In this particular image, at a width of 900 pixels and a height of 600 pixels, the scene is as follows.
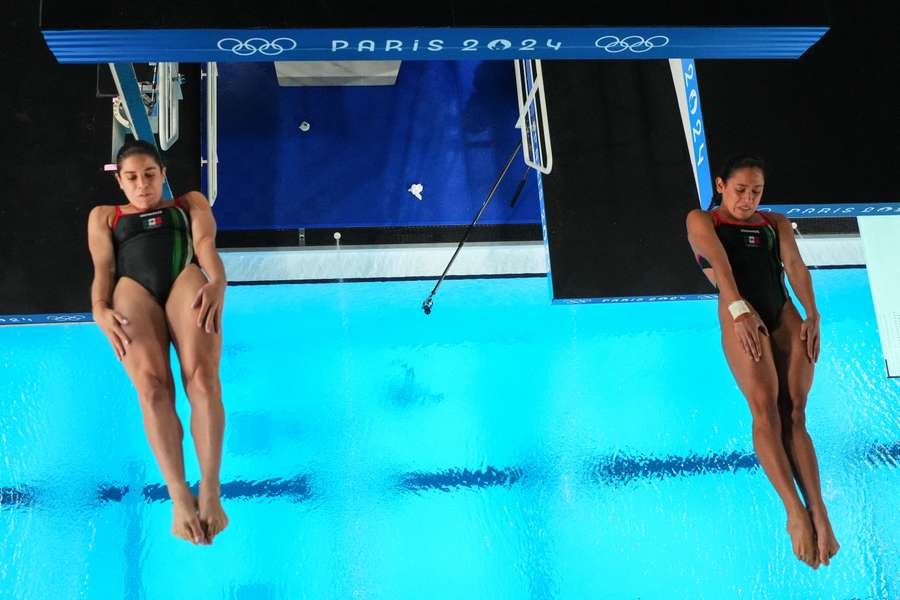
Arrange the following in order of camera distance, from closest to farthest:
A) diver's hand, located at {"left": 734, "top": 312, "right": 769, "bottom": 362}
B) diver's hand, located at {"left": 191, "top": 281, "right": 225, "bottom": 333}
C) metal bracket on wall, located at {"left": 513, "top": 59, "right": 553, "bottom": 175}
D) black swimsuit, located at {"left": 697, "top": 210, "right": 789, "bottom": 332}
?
1. diver's hand, located at {"left": 191, "top": 281, "right": 225, "bottom": 333}
2. diver's hand, located at {"left": 734, "top": 312, "right": 769, "bottom": 362}
3. black swimsuit, located at {"left": 697, "top": 210, "right": 789, "bottom": 332}
4. metal bracket on wall, located at {"left": 513, "top": 59, "right": 553, "bottom": 175}

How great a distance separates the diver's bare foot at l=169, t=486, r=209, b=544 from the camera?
3041 mm

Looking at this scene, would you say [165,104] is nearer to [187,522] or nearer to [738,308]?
[187,522]

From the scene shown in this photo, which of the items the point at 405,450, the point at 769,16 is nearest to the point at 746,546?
the point at 405,450

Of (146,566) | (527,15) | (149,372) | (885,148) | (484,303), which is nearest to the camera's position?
(149,372)

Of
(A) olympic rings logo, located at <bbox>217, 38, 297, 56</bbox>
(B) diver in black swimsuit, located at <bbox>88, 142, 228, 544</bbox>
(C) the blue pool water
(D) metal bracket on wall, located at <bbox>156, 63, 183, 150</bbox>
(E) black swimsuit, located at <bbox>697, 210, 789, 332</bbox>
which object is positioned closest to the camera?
(B) diver in black swimsuit, located at <bbox>88, 142, 228, 544</bbox>

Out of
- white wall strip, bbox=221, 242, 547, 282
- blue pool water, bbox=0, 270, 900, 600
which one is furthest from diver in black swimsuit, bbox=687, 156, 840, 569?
white wall strip, bbox=221, 242, 547, 282

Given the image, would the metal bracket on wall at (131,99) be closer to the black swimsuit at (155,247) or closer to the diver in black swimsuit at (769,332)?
the black swimsuit at (155,247)

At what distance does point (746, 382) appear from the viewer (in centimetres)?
362

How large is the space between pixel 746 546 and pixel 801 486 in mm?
3008

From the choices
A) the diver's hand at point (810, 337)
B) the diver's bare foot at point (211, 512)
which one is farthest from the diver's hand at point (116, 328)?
the diver's hand at point (810, 337)

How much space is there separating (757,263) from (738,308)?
33 cm

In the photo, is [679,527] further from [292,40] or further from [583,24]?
[292,40]

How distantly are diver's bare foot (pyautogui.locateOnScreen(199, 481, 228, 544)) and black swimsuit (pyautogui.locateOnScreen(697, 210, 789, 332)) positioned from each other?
2.21m

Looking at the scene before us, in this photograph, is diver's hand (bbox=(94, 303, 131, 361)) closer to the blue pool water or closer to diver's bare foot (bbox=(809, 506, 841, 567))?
diver's bare foot (bbox=(809, 506, 841, 567))
